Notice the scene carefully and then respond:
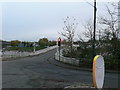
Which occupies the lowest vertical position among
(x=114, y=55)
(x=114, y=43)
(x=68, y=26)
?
(x=114, y=55)

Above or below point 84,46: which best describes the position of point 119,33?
above

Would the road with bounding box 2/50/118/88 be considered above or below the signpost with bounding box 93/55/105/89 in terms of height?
below

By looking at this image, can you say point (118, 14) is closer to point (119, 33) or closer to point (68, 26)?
point (119, 33)

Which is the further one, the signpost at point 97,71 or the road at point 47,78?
the road at point 47,78

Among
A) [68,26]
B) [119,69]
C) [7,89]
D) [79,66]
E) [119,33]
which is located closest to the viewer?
[7,89]

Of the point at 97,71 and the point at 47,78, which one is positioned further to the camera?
the point at 47,78

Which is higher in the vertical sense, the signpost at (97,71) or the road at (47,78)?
the signpost at (97,71)

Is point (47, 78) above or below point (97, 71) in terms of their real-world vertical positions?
below

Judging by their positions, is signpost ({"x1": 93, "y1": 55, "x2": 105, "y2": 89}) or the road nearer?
signpost ({"x1": 93, "y1": 55, "x2": 105, "y2": 89})

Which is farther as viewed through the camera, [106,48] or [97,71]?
[106,48]

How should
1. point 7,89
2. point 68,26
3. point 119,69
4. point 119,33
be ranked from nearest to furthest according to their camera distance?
point 7,89, point 119,69, point 119,33, point 68,26

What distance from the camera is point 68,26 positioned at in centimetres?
2561

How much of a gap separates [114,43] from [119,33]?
66.0 inches

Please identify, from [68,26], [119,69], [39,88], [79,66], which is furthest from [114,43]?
[39,88]
